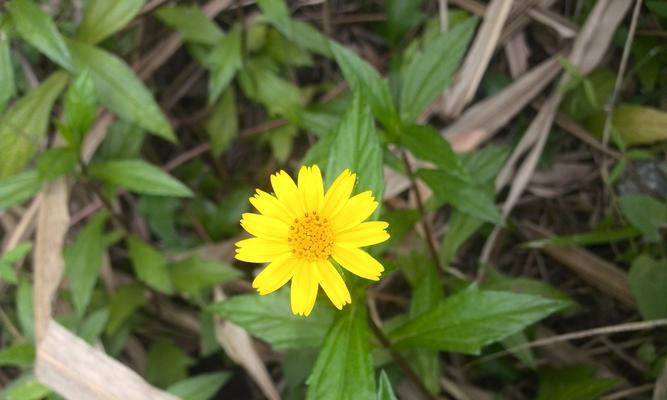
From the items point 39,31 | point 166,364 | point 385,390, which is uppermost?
point 39,31

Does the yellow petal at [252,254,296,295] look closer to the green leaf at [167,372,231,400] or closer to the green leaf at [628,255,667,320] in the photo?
the green leaf at [167,372,231,400]

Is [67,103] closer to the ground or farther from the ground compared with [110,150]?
farther from the ground

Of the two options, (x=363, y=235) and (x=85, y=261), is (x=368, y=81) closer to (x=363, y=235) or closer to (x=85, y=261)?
(x=363, y=235)

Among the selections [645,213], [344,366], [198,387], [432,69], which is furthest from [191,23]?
[645,213]

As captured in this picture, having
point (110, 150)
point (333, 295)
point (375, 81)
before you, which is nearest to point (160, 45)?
point (110, 150)

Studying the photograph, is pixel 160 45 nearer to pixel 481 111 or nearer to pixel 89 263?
pixel 89 263

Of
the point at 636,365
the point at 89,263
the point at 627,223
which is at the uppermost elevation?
the point at 627,223
